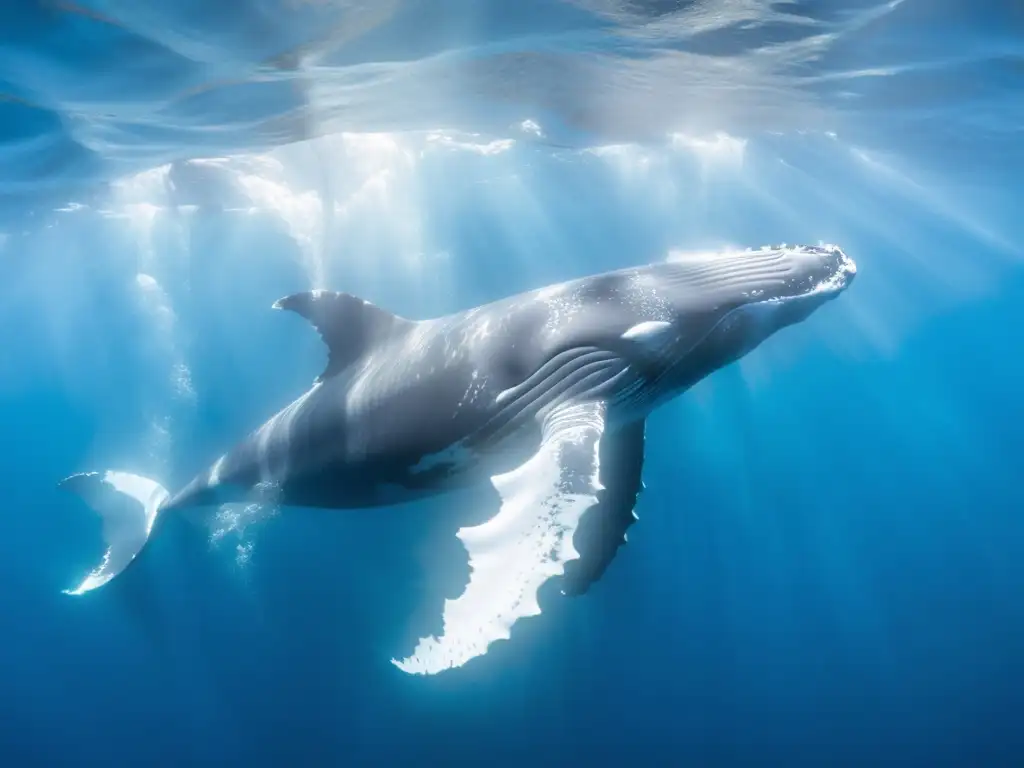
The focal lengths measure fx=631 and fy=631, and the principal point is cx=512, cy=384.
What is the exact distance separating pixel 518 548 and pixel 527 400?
2103 millimetres

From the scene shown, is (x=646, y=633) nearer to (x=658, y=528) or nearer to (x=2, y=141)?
(x=658, y=528)

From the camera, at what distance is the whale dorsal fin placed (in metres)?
8.44

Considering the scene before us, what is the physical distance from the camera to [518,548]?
4398 millimetres

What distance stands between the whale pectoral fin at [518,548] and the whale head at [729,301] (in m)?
1.46

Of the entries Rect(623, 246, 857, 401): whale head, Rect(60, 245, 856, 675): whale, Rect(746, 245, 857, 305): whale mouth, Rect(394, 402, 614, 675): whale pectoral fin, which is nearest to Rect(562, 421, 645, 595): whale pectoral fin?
Rect(60, 245, 856, 675): whale

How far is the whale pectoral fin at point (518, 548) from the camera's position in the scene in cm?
405

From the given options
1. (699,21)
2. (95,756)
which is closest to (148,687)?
(95,756)

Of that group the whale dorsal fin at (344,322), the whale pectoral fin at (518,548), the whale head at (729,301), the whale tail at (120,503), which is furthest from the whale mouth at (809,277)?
the whale tail at (120,503)

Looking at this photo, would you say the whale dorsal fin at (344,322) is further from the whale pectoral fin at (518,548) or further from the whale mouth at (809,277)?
the whale mouth at (809,277)

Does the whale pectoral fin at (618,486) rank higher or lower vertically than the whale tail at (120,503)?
higher

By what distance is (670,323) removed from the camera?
595 cm

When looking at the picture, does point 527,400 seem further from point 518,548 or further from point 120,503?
point 120,503

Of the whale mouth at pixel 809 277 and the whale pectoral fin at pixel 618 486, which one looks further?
the whale pectoral fin at pixel 618 486

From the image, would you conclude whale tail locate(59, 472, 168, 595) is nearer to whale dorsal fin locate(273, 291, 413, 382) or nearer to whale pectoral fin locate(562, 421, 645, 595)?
whale dorsal fin locate(273, 291, 413, 382)
